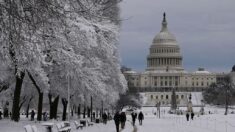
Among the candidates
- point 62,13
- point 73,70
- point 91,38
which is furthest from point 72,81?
point 62,13

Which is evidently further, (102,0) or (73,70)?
(73,70)

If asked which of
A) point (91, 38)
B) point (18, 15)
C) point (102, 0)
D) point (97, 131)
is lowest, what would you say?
point (97, 131)

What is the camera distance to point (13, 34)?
10.3 m

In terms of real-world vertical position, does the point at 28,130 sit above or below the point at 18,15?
below

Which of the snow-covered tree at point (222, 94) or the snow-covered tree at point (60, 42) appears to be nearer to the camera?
the snow-covered tree at point (60, 42)

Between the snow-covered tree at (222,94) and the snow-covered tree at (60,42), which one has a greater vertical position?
the snow-covered tree at (222,94)

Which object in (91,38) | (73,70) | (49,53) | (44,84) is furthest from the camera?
(44,84)

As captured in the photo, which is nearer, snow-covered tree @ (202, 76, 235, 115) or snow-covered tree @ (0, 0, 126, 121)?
snow-covered tree @ (0, 0, 126, 121)

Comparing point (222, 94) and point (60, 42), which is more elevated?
point (222, 94)

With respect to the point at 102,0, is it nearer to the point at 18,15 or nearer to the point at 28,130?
the point at 28,130

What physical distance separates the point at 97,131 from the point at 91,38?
762 cm

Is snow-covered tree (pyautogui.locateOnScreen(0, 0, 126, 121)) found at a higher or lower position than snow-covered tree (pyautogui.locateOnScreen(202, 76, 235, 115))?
lower

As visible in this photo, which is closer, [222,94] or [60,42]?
[60,42]

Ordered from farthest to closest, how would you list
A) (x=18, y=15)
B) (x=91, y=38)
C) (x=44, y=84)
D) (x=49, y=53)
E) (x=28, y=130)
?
(x=44, y=84) < (x=49, y=53) < (x=91, y=38) < (x=28, y=130) < (x=18, y=15)
